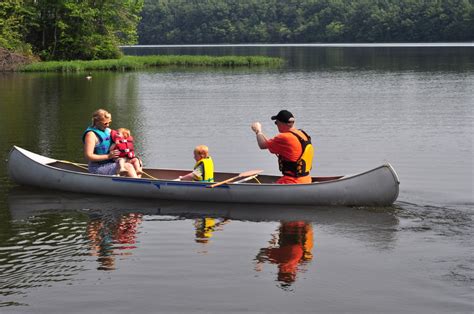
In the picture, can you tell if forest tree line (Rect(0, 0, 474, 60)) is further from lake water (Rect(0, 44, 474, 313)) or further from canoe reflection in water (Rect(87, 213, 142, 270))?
canoe reflection in water (Rect(87, 213, 142, 270))

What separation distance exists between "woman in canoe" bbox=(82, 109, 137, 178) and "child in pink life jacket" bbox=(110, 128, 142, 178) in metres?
0.08

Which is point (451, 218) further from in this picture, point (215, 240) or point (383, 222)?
point (215, 240)

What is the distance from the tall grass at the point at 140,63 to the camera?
65.1 meters

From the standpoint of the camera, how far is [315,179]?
15.8 meters

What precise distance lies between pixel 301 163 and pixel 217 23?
172 meters

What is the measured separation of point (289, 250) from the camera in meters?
12.7

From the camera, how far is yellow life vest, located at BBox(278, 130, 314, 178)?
15.0 meters

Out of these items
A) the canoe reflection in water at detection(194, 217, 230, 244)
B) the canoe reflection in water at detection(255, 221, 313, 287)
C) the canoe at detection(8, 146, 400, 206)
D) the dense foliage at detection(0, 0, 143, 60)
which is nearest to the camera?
the canoe reflection in water at detection(255, 221, 313, 287)

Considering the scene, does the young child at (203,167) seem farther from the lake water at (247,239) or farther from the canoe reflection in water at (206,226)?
the canoe reflection in water at (206,226)

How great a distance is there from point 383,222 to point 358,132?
12708 millimetres

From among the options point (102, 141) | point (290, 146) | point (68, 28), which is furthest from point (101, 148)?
point (68, 28)

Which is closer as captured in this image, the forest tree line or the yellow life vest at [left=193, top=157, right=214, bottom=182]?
the yellow life vest at [left=193, top=157, right=214, bottom=182]

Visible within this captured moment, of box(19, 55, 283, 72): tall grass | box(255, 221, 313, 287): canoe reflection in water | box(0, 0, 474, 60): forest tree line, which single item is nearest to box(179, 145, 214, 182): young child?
box(255, 221, 313, 287): canoe reflection in water

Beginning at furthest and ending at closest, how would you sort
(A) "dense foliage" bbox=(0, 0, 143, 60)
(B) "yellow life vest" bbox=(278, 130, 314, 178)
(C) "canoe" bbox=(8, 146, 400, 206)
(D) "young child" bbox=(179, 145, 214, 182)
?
(A) "dense foliage" bbox=(0, 0, 143, 60)
(D) "young child" bbox=(179, 145, 214, 182)
(B) "yellow life vest" bbox=(278, 130, 314, 178)
(C) "canoe" bbox=(8, 146, 400, 206)
